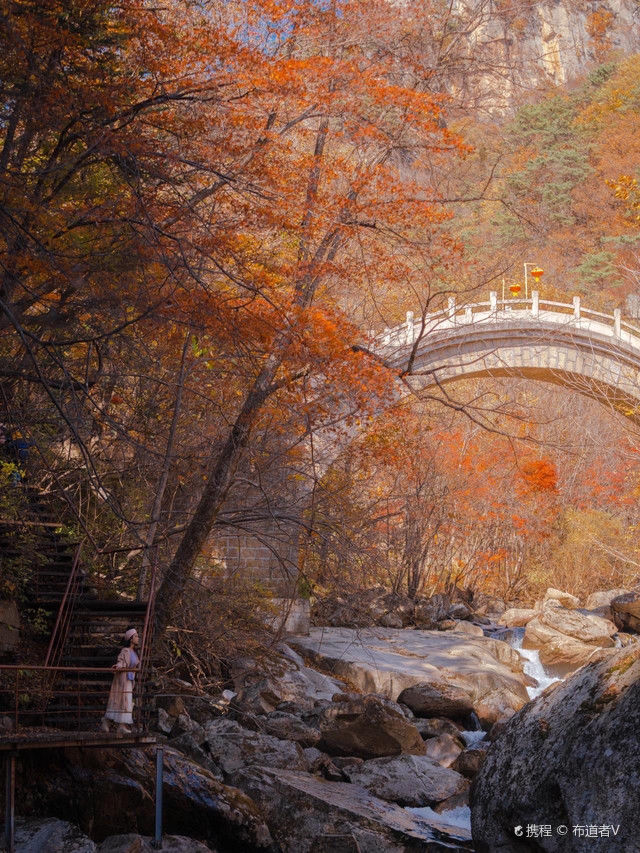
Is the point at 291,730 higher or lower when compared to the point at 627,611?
lower

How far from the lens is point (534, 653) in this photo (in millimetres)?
19750

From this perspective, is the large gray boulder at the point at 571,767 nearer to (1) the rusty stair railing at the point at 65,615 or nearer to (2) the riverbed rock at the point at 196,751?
(2) the riverbed rock at the point at 196,751

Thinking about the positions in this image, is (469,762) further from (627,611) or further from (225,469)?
(627,611)

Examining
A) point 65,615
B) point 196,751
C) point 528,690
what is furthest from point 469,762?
point 528,690

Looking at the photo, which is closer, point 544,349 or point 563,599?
point 563,599

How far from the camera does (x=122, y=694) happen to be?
9039 millimetres

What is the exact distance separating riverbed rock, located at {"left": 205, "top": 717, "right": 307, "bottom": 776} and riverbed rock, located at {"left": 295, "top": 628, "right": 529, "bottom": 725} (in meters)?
3.42

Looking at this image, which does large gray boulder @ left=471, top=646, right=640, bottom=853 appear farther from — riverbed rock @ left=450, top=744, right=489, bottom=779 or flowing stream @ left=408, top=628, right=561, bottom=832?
riverbed rock @ left=450, top=744, right=489, bottom=779

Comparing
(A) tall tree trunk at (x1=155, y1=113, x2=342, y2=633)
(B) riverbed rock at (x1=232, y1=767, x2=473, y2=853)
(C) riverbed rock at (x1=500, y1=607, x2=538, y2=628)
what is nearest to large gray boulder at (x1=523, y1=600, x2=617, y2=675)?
(C) riverbed rock at (x1=500, y1=607, x2=538, y2=628)

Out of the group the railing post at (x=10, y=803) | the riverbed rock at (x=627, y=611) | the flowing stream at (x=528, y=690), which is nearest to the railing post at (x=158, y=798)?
the railing post at (x=10, y=803)

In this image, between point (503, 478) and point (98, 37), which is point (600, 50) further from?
point (98, 37)

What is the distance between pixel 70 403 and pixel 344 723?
511cm

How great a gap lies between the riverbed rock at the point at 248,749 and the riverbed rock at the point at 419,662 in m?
3.42

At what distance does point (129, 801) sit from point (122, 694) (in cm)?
156
